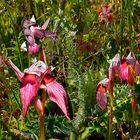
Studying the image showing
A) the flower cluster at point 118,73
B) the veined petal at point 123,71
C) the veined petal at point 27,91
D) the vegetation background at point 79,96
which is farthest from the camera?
the vegetation background at point 79,96

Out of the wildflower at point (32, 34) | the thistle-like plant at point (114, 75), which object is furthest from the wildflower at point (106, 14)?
the thistle-like plant at point (114, 75)

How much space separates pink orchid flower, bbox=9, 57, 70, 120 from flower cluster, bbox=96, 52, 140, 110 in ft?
0.98

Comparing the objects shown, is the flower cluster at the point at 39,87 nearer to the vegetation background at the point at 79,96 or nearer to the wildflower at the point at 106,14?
the vegetation background at the point at 79,96

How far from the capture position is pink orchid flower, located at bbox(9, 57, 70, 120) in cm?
96

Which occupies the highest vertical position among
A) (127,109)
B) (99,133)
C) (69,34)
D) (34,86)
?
(34,86)

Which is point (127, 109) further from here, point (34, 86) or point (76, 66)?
point (34, 86)

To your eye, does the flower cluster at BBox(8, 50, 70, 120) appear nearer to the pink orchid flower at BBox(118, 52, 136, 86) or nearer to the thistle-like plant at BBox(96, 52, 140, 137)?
the thistle-like plant at BBox(96, 52, 140, 137)

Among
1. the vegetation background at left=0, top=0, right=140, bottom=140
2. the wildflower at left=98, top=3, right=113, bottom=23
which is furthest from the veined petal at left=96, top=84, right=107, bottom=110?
the wildflower at left=98, top=3, right=113, bottom=23

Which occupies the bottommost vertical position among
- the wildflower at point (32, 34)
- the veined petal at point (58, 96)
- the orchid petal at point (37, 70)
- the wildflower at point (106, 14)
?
the wildflower at point (106, 14)

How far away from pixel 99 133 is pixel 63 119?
7.9 inches

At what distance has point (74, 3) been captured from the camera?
9.51ft

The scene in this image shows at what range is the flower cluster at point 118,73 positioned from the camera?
51.5 inches

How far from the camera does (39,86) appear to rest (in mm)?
1013

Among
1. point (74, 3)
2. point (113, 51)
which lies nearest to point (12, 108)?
point (113, 51)
